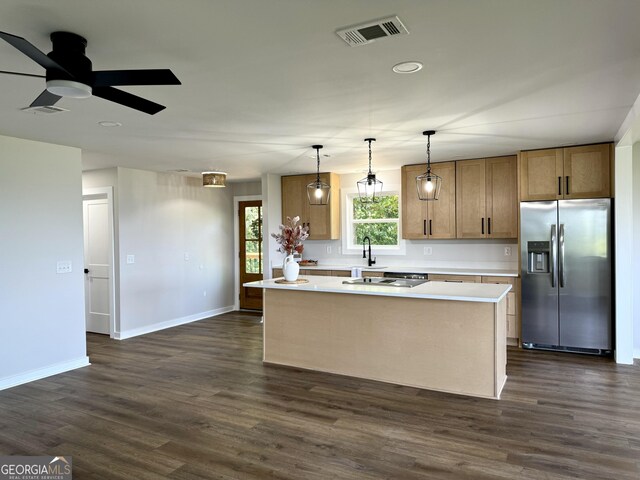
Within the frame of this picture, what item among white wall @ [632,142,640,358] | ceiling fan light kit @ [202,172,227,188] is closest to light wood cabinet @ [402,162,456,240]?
white wall @ [632,142,640,358]

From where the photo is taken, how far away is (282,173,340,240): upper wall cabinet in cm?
698

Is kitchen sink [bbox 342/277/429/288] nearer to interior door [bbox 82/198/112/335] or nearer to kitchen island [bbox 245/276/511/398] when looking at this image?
kitchen island [bbox 245/276/511/398]

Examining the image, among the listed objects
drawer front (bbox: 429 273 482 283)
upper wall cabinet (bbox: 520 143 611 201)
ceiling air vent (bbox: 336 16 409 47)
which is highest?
ceiling air vent (bbox: 336 16 409 47)

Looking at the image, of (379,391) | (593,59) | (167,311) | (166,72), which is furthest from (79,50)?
(167,311)

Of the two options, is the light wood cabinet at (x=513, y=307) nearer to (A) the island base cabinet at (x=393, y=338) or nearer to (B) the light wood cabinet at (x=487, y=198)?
(B) the light wood cabinet at (x=487, y=198)

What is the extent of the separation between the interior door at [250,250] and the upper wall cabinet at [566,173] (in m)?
4.56

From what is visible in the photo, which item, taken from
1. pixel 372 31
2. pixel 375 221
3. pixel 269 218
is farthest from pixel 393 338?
pixel 269 218

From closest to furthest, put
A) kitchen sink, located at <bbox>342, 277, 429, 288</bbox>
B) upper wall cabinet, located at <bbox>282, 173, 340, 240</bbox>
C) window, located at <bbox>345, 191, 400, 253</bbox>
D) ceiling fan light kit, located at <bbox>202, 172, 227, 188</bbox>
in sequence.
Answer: kitchen sink, located at <bbox>342, 277, 429, 288</bbox>
ceiling fan light kit, located at <bbox>202, 172, 227, 188</bbox>
window, located at <bbox>345, 191, 400, 253</bbox>
upper wall cabinet, located at <bbox>282, 173, 340, 240</bbox>

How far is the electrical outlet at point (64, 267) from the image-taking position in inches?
186

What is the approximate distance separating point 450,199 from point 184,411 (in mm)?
4247

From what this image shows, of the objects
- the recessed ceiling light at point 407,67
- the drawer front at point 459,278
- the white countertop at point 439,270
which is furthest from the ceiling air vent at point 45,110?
the drawer front at point 459,278

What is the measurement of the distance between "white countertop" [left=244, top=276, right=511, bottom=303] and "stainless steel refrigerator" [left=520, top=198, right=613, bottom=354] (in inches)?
47.7

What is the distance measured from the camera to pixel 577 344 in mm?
5039

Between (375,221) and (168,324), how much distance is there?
363 centimetres
